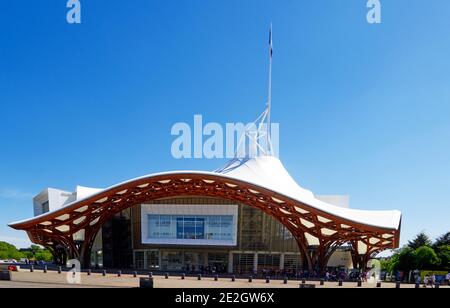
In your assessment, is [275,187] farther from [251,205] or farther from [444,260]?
[444,260]

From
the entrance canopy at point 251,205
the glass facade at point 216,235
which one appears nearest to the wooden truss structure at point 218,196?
the entrance canopy at point 251,205

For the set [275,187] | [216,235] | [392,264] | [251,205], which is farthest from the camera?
[392,264]

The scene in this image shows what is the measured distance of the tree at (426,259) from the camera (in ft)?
144

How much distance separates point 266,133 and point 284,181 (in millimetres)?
9077

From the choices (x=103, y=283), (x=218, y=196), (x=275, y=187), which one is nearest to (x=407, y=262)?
(x=275, y=187)

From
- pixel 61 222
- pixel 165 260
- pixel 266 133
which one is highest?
pixel 266 133

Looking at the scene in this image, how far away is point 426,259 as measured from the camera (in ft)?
147

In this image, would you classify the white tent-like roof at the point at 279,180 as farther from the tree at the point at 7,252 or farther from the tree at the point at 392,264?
the tree at the point at 7,252

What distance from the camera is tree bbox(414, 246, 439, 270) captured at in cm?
4391

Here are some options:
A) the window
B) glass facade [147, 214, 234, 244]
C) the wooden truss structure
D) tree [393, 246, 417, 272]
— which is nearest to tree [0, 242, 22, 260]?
the window

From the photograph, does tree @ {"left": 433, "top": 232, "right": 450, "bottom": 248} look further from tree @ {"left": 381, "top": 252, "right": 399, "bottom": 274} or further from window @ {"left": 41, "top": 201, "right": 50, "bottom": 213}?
window @ {"left": 41, "top": 201, "right": 50, "bottom": 213}
